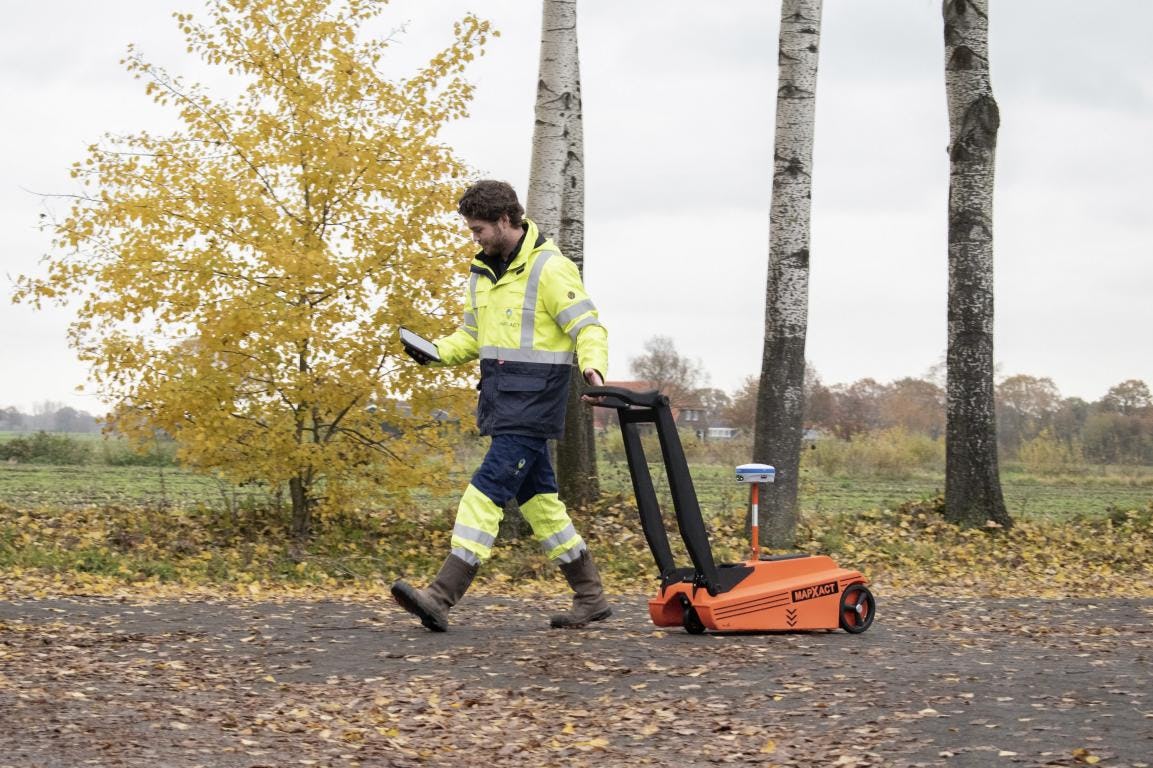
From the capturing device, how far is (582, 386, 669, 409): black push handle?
7.47 metres

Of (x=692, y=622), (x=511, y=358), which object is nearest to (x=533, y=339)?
(x=511, y=358)

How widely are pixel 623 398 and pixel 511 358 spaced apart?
67 centimetres

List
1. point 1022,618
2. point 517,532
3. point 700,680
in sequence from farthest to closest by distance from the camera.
→ 1. point 517,532
2. point 1022,618
3. point 700,680

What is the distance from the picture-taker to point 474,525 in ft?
25.5

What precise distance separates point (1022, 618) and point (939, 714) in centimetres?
380

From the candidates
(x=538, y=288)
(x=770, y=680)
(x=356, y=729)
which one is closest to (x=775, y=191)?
(x=538, y=288)

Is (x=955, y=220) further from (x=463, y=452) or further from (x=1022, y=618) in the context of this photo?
(x=1022, y=618)

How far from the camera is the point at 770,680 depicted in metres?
6.78

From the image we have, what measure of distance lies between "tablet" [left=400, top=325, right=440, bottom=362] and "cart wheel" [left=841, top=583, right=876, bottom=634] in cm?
279

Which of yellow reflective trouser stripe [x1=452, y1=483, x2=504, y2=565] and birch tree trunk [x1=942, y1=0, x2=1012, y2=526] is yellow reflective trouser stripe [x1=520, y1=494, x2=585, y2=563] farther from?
birch tree trunk [x1=942, y1=0, x2=1012, y2=526]

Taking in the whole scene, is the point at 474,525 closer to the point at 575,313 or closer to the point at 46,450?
the point at 575,313

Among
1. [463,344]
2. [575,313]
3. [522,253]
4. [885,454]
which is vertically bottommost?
[885,454]

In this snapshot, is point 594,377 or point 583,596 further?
point 583,596

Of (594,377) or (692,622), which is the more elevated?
(594,377)
